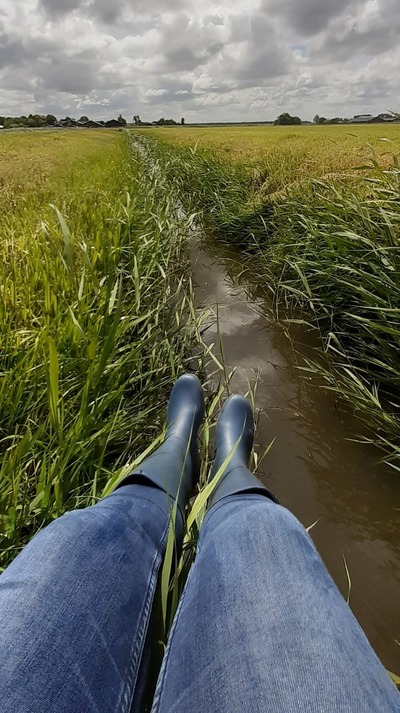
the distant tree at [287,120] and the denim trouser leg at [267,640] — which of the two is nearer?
the denim trouser leg at [267,640]

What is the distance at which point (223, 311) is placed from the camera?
3289mm

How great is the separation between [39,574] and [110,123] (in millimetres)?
102001

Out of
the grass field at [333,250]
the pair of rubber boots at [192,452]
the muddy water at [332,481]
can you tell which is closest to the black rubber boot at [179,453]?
the pair of rubber boots at [192,452]

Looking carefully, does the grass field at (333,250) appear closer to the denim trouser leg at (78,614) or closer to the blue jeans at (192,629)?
the blue jeans at (192,629)

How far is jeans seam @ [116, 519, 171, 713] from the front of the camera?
0.69m

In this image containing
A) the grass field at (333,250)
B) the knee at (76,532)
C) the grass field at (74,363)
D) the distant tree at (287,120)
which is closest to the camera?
the knee at (76,532)

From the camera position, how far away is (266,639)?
65 centimetres

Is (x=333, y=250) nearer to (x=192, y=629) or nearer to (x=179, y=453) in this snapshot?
(x=179, y=453)

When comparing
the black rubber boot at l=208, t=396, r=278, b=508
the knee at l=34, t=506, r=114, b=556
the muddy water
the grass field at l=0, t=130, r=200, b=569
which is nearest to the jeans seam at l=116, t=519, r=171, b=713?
the knee at l=34, t=506, r=114, b=556

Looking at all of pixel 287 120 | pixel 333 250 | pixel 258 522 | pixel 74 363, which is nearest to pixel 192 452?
pixel 74 363

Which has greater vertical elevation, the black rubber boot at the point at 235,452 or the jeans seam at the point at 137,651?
the jeans seam at the point at 137,651

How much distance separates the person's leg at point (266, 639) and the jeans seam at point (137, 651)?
0.06 m

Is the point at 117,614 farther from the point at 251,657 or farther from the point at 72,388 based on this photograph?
the point at 72,388

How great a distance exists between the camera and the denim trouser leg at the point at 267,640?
588 mm
